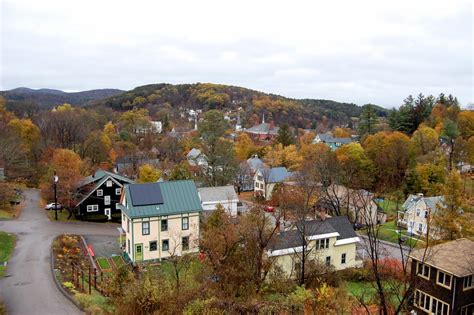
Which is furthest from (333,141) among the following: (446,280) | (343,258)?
(446,280)

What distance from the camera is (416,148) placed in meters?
52.8

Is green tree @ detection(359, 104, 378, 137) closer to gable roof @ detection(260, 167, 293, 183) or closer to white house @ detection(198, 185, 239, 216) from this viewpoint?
gable roof @ detection(260, 167, 293, 183)

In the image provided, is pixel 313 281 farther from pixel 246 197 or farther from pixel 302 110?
pixel 302 110

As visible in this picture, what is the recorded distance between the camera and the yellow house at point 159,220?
27.3m

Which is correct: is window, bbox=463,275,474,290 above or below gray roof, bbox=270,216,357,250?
below

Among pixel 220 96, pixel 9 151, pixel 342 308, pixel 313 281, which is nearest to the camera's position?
pixel 342 308

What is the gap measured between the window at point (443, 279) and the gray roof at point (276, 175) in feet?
97.4

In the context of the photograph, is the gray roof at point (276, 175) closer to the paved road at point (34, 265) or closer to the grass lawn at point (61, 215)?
the paved road at point (34, 265)

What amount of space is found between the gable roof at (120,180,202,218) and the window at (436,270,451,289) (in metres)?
15.7

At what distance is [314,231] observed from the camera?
26484mm

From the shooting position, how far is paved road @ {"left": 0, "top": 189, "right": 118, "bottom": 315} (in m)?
18.8

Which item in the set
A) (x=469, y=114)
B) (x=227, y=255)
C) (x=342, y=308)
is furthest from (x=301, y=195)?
(x=469, y=114)

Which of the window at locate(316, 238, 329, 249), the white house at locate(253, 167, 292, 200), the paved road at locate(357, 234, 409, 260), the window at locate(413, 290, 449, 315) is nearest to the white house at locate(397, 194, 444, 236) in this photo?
the paved road at locate(357, 234, 409, 260)

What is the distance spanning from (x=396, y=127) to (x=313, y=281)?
162 ft
